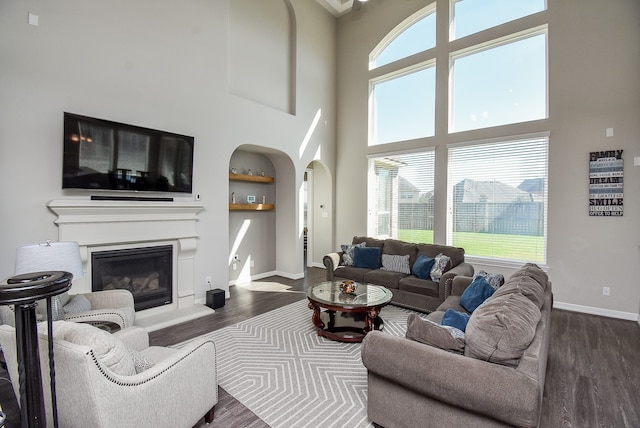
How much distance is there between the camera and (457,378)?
1611 mm

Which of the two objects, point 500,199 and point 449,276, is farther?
point 500,199

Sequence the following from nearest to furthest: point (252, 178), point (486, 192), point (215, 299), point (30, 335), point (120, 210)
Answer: point (30, 335) < point (120, 210) < point (215, 299) < point (486, 192) < point (252, 178)

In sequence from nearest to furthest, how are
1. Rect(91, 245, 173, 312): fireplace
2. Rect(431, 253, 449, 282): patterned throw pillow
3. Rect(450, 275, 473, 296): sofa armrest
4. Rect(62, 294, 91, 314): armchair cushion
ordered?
Rect(62, 294, 91, 314): armchair cushion → Rect(450, 275, 473, 296): sofa armrest → Rect(91, 245, 173, 312): fireplace → Rect(431, 253, 449, 282): patterned throw pillow

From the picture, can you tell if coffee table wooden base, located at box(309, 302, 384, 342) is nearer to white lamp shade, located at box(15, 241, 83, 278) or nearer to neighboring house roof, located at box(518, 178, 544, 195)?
white lamp shade, located at box(15, 241, 83, 278)

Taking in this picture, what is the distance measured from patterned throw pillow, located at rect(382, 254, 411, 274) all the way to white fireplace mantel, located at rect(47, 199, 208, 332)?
298 cm

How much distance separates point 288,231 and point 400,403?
4.57 metres

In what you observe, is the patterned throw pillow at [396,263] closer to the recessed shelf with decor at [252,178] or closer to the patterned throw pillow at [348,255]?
the patterned throw pillow at [348,255]

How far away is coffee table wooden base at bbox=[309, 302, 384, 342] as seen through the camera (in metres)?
3.27

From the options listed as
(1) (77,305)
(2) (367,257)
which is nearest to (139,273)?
(1) (77,305)

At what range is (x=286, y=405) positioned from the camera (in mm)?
2277

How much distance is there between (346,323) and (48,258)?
9.81ft

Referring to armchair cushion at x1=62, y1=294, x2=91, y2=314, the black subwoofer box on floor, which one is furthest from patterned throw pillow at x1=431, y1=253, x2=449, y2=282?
armchair cushion at x1=62, y1=294, x2=91, y2=314

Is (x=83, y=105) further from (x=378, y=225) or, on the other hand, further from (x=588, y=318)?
(x=588, y=318)

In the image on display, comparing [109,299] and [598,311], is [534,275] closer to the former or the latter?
[598,311]
